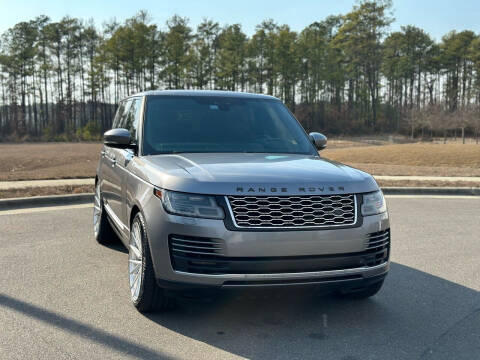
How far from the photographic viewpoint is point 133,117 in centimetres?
581

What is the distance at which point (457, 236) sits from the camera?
7832mm

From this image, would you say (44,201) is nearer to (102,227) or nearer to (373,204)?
(102,227)

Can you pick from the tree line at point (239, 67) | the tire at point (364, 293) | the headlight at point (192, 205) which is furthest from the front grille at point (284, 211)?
the tree line at point (239, 67)

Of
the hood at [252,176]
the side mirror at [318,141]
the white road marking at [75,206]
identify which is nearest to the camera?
the hood at [252,176]

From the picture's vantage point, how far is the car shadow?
3668 mm

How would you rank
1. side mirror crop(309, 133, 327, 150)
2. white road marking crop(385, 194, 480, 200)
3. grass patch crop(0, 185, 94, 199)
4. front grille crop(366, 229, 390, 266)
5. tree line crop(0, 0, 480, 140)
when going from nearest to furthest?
front grille crop(366, 229, 390, 266) → side mirror crop(309, 133, 327, 150) → grass patch crop(0, 185, 94, 199) → white road marking crop(385, 194, 480, 200) → tree line crop(0, 0, 480, 140)

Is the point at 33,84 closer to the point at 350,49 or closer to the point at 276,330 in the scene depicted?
the point at 350,49

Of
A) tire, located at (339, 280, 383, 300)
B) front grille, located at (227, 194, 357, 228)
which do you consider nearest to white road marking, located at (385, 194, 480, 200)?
tire, located at (339, 280, 383, 300)

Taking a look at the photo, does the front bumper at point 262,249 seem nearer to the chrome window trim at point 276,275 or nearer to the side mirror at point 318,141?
the chrome window trim at point 276,275

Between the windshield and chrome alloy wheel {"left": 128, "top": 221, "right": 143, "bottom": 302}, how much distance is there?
2.77ft

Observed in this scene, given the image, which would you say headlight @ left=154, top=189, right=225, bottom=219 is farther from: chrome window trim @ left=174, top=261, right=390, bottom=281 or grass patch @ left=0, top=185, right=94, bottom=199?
grass patch @ left=0, top=185, right=94, bottom=199

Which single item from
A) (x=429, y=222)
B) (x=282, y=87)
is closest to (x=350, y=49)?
(x=282, y=87)

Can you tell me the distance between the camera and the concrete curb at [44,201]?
1046 cm

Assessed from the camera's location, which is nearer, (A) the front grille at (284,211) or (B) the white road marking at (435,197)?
(A) the front grille at (284,211)
